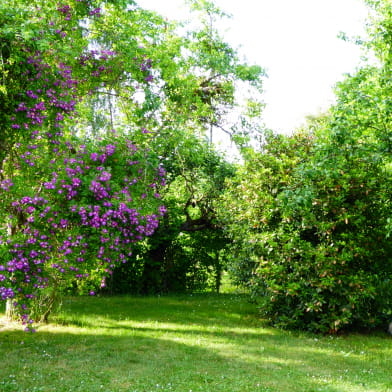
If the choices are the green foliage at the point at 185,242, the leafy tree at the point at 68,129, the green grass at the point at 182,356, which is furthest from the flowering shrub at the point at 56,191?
the green foliage at the point at 185,242

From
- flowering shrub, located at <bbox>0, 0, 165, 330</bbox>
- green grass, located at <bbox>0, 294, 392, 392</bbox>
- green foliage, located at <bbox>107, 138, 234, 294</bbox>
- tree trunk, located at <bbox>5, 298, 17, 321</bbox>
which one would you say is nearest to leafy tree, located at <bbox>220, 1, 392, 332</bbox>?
green grass, located at <bbox>0, 294, 392, 392</bbox>

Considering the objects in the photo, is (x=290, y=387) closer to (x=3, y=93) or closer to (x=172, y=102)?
(x=3, y=93)

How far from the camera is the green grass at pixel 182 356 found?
251 inches

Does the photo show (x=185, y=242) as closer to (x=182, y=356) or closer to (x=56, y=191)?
(x=182, y=356)

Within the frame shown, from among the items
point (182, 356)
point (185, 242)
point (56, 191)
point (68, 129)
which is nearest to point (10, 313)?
point (56, 191)

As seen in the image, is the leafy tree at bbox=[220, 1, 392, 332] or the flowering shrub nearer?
the flowering shrub

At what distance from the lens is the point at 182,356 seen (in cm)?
783

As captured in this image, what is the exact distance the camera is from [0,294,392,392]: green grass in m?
6.38

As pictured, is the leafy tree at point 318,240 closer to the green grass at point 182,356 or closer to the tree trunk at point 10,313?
the green grass at point 182,356

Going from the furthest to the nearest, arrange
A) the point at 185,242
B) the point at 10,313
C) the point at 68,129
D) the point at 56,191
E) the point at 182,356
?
the point at 185,242, the point at 10,313, the point at 68,129, the point at 56,191, the point at 182,356

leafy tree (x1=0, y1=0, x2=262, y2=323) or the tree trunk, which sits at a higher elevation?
leafy tree (x1=0, y1=0, x2=262, y2=323)

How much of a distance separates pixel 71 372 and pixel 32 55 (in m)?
5.15

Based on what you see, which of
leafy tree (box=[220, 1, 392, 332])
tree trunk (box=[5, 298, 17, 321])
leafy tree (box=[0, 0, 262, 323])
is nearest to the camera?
leafy tree (box=[0, 0, 262, 323])

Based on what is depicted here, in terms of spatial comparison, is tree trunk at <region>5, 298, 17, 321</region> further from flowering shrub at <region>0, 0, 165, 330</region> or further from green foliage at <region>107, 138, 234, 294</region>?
green foliage at <region>107, 138, 234, 294</region>
